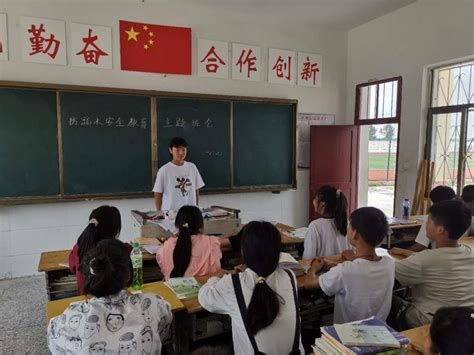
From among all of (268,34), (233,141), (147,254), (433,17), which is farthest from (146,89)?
(433,17)

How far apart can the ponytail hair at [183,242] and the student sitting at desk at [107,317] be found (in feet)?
2.28

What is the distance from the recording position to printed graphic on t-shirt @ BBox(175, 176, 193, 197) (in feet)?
11.5

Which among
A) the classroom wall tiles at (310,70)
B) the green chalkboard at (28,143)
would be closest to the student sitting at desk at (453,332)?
the green chalkboard at (28,143)

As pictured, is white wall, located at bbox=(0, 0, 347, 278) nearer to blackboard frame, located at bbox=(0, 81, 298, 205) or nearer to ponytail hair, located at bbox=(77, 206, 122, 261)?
blackboard frame, located at bbox=(0, 81, 298, 205)

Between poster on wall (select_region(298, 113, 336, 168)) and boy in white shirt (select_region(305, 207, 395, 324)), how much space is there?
3.40m

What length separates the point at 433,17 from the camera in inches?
155

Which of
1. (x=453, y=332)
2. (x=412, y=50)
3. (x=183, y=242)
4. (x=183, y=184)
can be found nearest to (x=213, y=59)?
(x=183, y=184)

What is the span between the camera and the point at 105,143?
3.86 metres

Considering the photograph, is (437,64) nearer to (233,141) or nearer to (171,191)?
(233,141)

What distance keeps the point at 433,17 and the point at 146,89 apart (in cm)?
322

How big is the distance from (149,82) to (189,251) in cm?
265

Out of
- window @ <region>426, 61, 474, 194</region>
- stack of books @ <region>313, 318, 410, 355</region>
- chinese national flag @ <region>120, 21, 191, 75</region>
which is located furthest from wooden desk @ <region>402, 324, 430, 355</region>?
chinese national flag @ <region>120, 21, 191, 75</region>

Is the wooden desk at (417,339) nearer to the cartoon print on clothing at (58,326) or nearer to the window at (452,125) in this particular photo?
the cartoon print on clothing at (58,326)

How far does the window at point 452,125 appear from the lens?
3.83 metres
